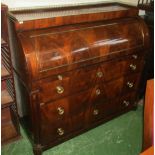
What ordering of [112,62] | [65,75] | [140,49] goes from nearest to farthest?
[65,75], [112,62], [140,49]

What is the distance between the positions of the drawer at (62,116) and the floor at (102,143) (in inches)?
5.6

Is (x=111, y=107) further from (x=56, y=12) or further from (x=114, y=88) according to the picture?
(x=56, y=12)

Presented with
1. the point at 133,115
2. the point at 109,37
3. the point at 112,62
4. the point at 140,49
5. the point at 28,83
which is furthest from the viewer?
the point at 133,115

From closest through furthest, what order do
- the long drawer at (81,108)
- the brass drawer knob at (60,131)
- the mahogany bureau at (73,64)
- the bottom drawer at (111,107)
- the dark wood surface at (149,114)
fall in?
the dark wood surface at (149,114), the mahogany bureau at (73,64), the long drawer at (81,108), the brass drawer knob at (60,131), the bottom drawer at (111,107)

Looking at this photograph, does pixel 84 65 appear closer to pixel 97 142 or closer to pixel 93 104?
pixel 93 104

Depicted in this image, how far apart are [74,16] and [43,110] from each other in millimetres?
735

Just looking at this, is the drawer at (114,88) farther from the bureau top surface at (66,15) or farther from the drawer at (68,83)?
the bureau top surface at (66,15)

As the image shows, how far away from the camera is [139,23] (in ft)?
6.15

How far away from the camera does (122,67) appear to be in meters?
1.87

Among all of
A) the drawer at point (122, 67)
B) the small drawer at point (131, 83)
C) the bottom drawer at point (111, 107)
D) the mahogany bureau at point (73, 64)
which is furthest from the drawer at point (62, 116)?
the small drawer at point (131, 83)

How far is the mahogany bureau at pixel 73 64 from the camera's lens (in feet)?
4.63

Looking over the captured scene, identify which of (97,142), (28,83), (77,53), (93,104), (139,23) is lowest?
(97,142)

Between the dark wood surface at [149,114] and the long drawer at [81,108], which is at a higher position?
the dark wood surface at [149,114]

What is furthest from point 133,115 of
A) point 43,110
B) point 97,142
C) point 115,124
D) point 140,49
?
point 43,110
